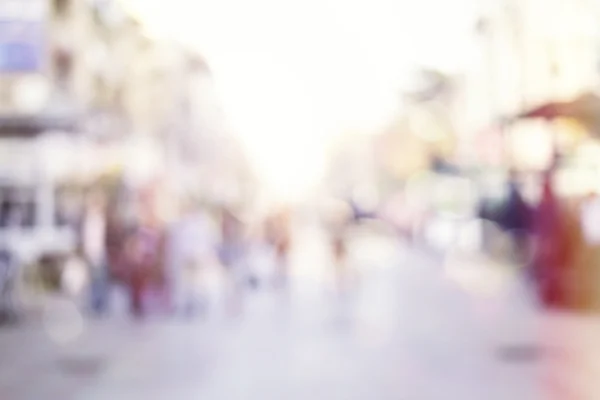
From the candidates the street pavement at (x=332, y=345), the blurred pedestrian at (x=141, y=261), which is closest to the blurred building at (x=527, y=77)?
the street pavement at (x=332, y=345)

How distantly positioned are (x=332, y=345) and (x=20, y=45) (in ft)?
3.26

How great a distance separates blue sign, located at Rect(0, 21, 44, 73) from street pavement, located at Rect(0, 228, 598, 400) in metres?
0.57

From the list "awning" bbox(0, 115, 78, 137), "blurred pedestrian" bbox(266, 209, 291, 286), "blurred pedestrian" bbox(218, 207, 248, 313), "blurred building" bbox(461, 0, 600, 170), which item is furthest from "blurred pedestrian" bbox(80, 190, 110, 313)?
"blurred building" bbox(461, 0, 600, 170)

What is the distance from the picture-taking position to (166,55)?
237 centimetres

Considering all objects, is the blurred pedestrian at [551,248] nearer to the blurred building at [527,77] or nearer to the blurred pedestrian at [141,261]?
the blurred building at [527,77]

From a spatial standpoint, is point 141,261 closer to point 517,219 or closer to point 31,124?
point 31,124

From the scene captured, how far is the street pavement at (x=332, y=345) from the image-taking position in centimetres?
213

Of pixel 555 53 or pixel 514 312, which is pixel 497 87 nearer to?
pixel 555 53

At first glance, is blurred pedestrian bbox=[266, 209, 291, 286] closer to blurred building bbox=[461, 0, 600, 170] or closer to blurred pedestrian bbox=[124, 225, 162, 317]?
blurred pedestrian bbox=[124, 225, 162, 317]

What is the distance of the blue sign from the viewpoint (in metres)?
2.16

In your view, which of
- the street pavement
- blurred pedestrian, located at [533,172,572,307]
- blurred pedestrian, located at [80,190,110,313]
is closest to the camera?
the street pavement

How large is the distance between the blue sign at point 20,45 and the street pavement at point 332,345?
0.57 m

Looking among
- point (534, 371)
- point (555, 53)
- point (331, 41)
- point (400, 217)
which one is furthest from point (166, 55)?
point (534, 371)

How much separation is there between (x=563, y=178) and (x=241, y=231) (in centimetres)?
83
